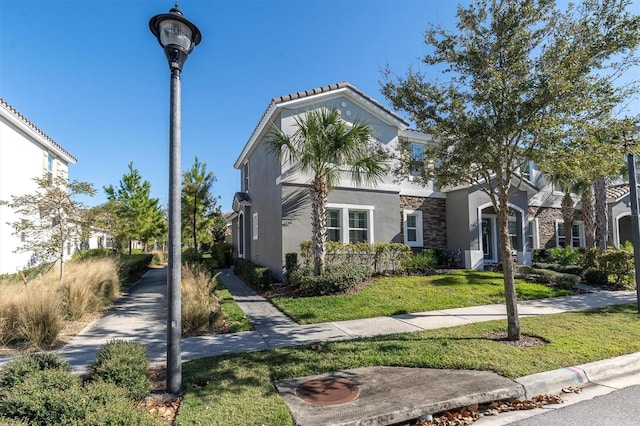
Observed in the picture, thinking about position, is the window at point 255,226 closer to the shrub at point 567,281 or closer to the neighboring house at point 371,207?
the neighboring house at point 371,207

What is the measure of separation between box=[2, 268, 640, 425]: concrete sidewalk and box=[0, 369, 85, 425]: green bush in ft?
7.14

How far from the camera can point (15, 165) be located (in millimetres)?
16891

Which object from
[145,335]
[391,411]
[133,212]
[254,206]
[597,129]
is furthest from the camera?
[133,212]

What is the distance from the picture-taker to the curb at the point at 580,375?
479cm

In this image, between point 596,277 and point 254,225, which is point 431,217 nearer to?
point 596,277

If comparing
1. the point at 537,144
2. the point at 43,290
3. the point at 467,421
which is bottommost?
the point at 467,421

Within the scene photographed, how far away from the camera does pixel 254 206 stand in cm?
1758

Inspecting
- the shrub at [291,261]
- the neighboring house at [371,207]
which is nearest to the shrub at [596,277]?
the neighboring house at [371,207]

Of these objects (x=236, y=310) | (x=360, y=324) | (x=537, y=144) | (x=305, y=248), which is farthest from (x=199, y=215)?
(x=537, y=144)

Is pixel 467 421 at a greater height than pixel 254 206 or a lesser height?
lesser

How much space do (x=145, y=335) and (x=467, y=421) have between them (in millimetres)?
6498

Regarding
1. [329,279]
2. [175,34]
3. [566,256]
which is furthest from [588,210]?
[175,34]

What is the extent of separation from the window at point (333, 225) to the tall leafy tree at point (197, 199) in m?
17.4

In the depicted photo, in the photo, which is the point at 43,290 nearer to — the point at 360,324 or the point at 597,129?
the point at 360,324
